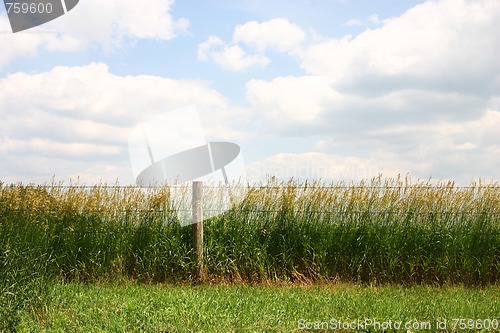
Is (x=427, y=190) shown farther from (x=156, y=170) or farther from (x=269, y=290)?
(x=156, y=170)

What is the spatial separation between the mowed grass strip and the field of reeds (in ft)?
2.58

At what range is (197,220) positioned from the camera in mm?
9227

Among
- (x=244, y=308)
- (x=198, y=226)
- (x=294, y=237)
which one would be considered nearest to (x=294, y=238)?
(x=294, y=237)

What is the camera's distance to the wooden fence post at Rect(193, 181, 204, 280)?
8.99 meters

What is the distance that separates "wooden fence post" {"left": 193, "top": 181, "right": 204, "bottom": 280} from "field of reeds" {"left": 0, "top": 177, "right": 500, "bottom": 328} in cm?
12

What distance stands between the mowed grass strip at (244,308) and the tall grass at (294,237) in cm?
79

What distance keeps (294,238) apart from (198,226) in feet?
5.11

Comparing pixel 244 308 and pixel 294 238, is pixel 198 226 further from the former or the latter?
pixel 244 308

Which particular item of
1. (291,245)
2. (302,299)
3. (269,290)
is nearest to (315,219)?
(291,245)

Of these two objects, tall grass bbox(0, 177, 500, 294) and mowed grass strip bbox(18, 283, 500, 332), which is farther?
tall grass bbox(0, 177, 500, 294)

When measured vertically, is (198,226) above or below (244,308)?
above

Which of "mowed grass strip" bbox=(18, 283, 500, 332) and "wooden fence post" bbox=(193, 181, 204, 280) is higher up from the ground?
"wooden fence post" bbox=(193, 181, 204, 280)

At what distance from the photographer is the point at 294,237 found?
9125mm

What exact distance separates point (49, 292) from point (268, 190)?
4457 mm
